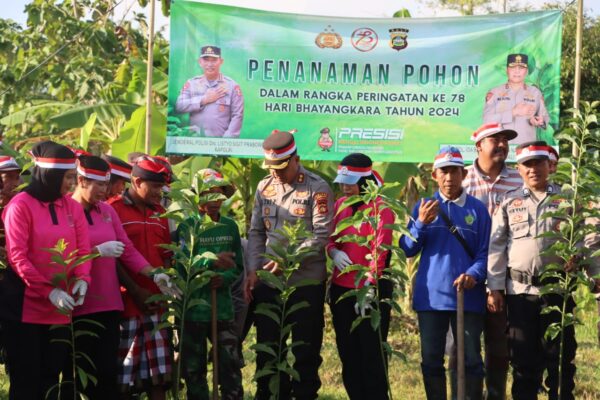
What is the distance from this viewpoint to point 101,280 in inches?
218

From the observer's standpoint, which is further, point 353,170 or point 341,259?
point 353,170

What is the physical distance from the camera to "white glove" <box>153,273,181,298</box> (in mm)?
5508

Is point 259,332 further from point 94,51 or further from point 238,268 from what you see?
point 94,51

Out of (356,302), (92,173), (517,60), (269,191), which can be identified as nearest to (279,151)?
(269,191)

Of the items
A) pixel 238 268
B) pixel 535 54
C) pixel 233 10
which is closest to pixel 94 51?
pixel 233 10

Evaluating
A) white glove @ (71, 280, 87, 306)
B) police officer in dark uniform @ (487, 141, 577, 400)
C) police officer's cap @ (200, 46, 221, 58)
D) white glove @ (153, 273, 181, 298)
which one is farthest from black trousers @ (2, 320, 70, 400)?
police officer's cap @ (200, 46, 221, 58)

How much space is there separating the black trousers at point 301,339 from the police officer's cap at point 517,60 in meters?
3.38

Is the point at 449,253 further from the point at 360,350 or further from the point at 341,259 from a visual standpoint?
the point at 360,350

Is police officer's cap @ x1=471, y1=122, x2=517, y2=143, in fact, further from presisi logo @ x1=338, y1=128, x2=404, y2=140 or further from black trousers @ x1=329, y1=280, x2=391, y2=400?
presisi logo @ x1=338, y1=128, x2=404, y2=140

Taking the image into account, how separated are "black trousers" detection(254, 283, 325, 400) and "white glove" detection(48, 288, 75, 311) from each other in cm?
139

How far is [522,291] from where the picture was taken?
578 centimetres

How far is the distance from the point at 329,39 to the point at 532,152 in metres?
3.08

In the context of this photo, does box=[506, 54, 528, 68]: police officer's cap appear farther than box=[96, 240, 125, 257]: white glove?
Yes

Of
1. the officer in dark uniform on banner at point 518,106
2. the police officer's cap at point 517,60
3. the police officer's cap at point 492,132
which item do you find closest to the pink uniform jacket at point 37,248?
the police officer's cap at point 492,132
